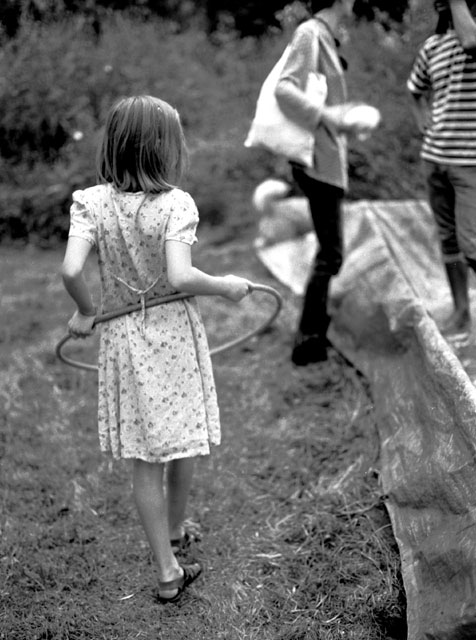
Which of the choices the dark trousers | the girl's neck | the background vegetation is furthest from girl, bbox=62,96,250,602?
the background vegetation

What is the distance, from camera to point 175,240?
6.31ft

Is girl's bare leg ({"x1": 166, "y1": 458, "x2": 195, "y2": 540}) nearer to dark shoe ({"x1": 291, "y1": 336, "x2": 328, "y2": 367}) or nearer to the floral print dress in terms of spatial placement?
the floral print dress

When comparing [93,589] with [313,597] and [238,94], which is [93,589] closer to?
[313,597]

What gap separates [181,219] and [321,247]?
5.14ft

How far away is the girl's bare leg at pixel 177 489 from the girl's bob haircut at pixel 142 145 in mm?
799

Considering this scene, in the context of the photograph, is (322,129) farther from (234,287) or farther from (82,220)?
(82,220)

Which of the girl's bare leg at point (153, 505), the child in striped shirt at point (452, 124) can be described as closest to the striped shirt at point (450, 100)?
the child in striped shirt at point (452, 124)

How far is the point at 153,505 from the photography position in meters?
2.15

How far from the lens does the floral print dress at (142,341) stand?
202cm

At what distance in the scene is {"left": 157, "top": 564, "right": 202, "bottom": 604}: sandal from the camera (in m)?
2.21

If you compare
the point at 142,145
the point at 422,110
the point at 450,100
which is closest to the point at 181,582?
the point at 142,145

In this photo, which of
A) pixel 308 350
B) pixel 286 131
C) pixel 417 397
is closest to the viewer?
pixel 417 397

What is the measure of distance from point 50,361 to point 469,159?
7.37 ft

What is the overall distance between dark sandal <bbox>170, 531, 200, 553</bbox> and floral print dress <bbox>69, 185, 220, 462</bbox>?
0.47 m
